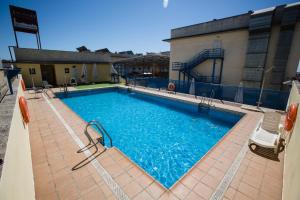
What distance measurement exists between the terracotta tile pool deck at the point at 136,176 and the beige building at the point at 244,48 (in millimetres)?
9651

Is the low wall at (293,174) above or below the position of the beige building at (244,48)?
below

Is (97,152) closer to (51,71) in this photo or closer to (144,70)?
(51,71)

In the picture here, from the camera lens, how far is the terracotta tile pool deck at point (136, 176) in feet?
9.05

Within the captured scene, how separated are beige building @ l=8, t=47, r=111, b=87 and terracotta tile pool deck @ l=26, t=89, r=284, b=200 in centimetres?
1220

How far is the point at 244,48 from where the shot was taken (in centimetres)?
1430

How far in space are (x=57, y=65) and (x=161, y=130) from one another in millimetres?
15368

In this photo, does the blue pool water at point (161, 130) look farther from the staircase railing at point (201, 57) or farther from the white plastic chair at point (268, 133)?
the staircase railing at point (201, 57)

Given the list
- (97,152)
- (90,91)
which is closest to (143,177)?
(97,152)

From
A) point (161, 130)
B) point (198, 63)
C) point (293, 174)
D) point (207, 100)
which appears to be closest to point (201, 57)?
point (198, 63)

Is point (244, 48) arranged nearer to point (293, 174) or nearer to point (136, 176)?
point (293, 174)

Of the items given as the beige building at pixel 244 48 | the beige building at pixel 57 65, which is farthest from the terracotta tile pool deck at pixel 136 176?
the beige building at pixel 57 65

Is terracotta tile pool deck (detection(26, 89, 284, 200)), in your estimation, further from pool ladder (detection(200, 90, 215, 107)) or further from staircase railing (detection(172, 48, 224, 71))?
staircase railing (detection(172, 48, 224, 71))

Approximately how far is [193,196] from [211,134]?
14.5 feet

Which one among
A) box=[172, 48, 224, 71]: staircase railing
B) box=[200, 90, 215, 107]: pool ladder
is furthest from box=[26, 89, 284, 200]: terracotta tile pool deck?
box=[172, 48, 224, 71]: staircase railing
